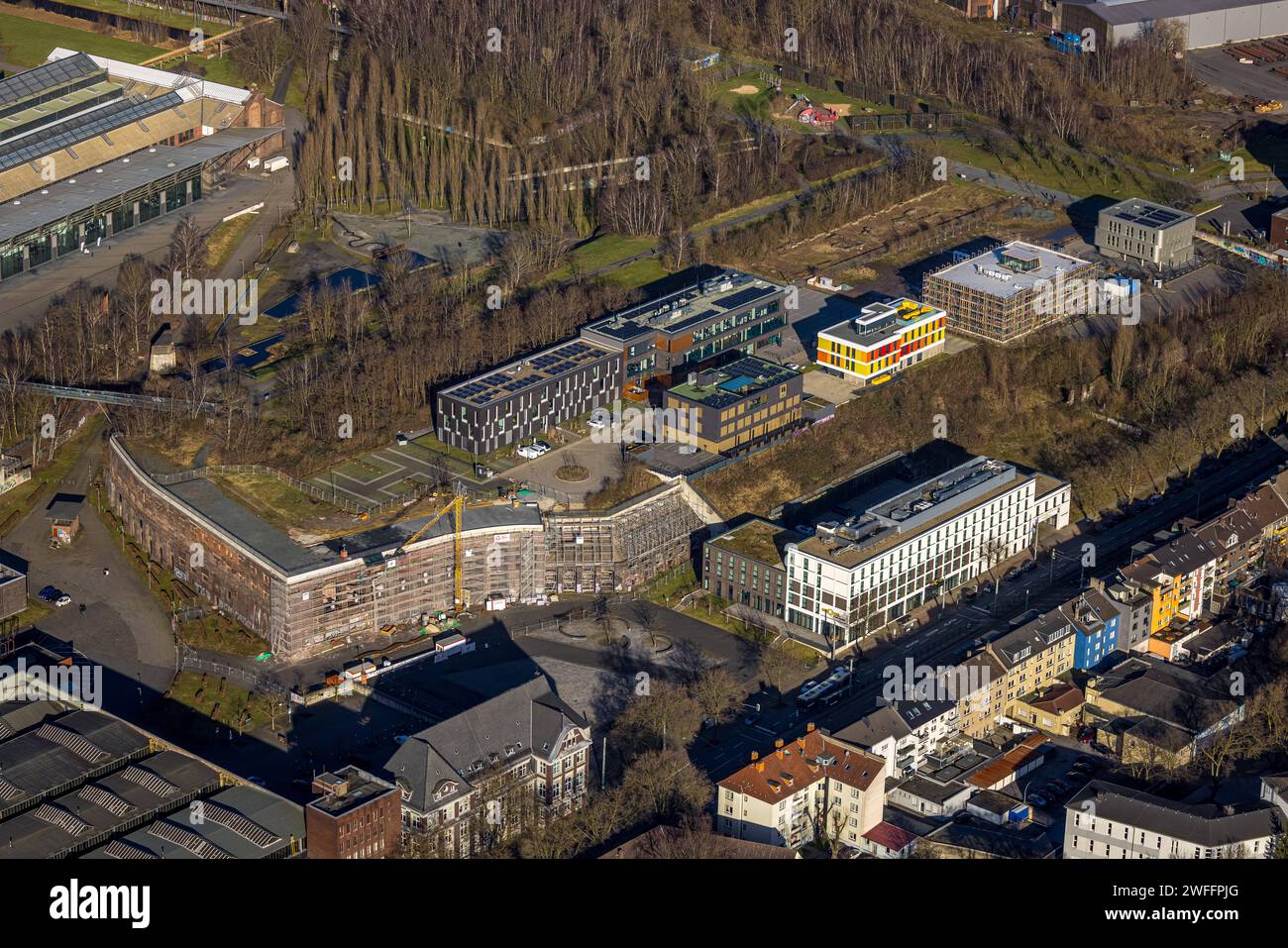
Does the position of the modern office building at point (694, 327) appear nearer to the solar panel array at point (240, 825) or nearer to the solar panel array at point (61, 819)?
the solar panel array at point (240, 825)

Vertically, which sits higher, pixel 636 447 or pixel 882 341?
pixel 882 341

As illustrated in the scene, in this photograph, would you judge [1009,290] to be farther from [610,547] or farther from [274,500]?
[274,500]

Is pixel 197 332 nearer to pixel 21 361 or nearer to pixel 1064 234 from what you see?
pixel 21 361

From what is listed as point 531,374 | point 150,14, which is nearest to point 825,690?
point 531,374

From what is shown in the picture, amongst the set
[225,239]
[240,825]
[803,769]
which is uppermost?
[225,239]

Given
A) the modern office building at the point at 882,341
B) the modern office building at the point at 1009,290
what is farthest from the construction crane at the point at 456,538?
the modern office building at the point at 1009,290

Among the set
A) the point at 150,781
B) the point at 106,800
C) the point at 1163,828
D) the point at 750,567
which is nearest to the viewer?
the point at 1163,828
